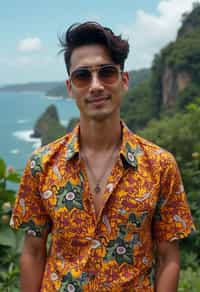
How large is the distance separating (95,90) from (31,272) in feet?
2.00

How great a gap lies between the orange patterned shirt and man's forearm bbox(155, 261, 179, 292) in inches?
1.2

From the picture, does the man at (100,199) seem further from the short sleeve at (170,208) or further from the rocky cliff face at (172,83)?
the rocky cliff face at (172,83)

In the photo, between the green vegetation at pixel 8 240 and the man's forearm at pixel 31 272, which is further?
the green vegetation at pixel 8 240

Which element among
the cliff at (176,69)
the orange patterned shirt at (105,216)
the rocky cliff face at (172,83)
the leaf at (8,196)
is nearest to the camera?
the orange patterned shirt at (105,216)

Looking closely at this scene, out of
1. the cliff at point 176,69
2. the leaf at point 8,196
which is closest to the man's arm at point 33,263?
the leaf at point 8,196

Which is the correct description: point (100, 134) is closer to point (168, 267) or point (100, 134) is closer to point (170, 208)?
point (170, 208)

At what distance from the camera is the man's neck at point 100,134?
1663 mm

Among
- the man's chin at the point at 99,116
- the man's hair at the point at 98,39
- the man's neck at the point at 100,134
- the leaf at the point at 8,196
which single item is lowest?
the leaf at the point at 8,196

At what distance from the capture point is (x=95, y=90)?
1604mm

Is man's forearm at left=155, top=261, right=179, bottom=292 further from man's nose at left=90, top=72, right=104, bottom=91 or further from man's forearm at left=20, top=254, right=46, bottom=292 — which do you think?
man's nose at left=90, top=72, right=104, bottom=91

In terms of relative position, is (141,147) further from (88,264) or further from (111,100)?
(88,264)

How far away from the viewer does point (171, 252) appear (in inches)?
66.8

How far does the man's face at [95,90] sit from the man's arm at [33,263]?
431 mm

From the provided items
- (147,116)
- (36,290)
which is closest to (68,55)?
(36,290)
